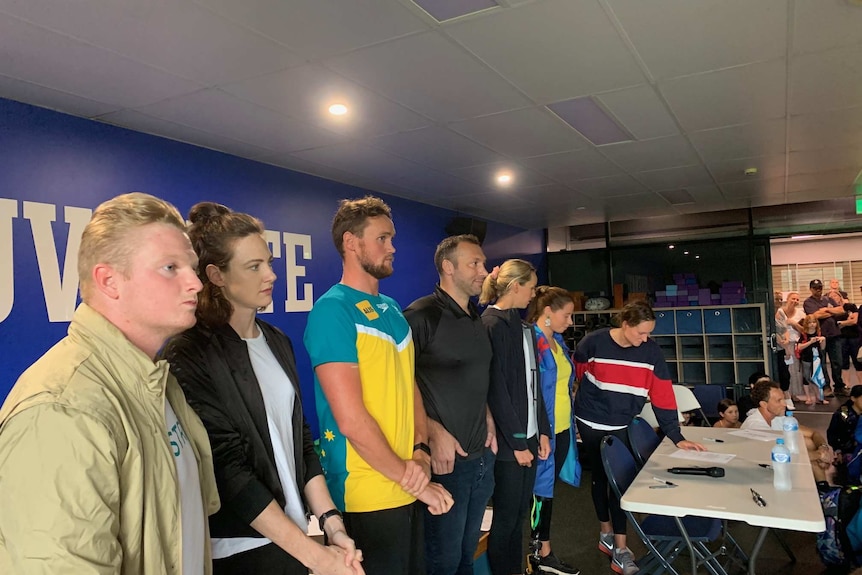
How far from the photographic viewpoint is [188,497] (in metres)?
1.13

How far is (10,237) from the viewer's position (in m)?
2.68

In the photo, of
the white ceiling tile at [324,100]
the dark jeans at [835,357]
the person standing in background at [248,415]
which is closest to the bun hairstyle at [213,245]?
the person standing in background at [248,415]

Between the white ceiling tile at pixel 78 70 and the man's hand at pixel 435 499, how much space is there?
205cm

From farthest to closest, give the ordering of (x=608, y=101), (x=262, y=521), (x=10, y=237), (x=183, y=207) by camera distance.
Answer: (x=183, y=207)
(x=608, y=101)
(x=10, y=237)
(x=262, y=521)

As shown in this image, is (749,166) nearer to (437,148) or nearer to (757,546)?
(437,148)

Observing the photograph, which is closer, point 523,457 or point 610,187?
point 523,457

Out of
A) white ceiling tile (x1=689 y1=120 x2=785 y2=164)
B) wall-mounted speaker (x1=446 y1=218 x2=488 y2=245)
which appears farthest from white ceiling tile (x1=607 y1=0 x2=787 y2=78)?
wall-mounted speaker (x1=446 y1=218 x2=488 y2=245)

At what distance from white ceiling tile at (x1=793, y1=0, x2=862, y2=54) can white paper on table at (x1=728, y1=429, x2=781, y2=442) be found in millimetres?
2175

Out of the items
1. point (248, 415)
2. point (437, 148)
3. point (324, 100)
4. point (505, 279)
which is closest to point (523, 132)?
point (437, 148)

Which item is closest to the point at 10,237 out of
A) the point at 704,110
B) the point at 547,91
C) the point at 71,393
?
the point at 71,393

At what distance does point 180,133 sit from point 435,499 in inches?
102

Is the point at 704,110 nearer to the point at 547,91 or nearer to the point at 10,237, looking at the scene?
the point at 547,91

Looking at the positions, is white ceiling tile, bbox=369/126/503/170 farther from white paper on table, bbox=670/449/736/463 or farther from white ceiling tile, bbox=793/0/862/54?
white paper on table, bbox=670/449/736/463

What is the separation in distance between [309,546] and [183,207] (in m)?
2.68
